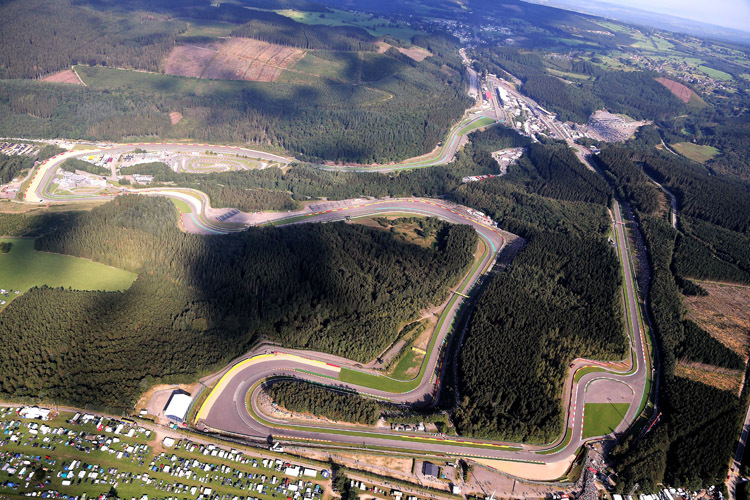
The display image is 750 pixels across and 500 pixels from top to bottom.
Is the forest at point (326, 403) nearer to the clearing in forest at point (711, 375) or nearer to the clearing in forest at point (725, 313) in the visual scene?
the clearing in forest at point (711, 375)

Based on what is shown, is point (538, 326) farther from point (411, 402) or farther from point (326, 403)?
point (326, 403)

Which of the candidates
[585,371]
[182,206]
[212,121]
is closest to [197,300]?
[182,206]

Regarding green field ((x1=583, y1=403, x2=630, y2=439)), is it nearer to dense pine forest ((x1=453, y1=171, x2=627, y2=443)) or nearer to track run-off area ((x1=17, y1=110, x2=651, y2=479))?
track run-off area ((x1=17, y1=110, x2=651, y2=479))

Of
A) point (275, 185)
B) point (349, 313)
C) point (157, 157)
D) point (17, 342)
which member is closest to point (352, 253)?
point (349, 313)

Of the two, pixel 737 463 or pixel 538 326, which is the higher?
pixel 538 326

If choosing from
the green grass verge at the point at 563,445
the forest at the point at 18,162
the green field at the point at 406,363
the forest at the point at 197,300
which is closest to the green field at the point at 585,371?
the green grass verge at the point at 563,445

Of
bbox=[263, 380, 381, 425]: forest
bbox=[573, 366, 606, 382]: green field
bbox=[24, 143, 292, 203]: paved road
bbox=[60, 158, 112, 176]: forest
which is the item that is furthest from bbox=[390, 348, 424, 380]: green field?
bbox=[60, 158, 112, 176]: forest

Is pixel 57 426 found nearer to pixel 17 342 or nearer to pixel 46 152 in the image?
pixel 17 342
